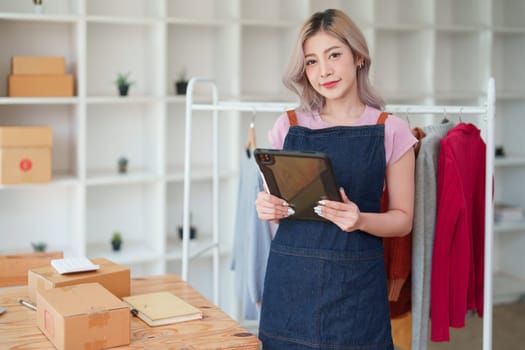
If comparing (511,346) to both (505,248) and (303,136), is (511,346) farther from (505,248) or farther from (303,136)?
(303,136)

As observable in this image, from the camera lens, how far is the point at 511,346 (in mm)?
4191

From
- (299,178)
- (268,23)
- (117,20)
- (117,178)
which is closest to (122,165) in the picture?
(117,178)

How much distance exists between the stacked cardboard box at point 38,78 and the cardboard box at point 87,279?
1831mm

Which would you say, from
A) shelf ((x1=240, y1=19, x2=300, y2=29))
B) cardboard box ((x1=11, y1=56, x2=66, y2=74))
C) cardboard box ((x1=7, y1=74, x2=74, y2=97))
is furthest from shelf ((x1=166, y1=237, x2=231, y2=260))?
shelf ((x1=240, y1=19, x2=300, y2=29))

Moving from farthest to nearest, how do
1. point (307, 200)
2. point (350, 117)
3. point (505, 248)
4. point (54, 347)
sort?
point (505, 248) → point (350, 117) → point (307, 200) → point (54, 347)

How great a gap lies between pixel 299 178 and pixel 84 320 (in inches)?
25.4

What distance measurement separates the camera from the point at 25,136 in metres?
3.69

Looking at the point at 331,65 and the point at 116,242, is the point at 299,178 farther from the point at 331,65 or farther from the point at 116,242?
the point at 116,242

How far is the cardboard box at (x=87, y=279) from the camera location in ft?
6.72

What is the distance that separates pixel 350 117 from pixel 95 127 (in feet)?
7.88

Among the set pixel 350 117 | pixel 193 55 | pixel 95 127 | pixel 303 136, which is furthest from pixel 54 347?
pixel 193 55

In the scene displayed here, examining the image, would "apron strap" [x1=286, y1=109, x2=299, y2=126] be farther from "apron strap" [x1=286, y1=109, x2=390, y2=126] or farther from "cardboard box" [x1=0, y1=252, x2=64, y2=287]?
"cardboard box" [x1=0, y1=252, x2=64, y2=287]

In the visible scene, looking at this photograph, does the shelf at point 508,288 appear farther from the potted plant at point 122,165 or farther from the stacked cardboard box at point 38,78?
the stacked cardboard box at point 38,78

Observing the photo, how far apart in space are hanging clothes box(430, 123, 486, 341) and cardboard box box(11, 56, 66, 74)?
80.7 inches
